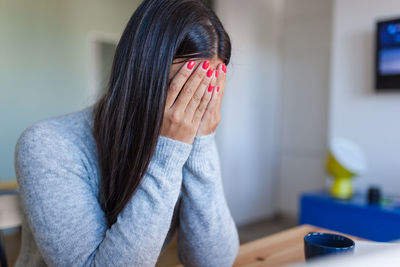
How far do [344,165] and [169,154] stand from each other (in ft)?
5.08

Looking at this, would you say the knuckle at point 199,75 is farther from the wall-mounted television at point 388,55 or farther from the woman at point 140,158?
the wall-mounted television at point 388,55

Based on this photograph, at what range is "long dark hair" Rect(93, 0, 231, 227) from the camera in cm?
63

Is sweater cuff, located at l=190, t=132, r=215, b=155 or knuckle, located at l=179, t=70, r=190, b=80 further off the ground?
knuckle, located at l=179, t=70, r=190, b=80

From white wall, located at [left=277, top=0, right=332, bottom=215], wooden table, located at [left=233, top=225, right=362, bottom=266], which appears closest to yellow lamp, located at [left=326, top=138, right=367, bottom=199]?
white wall, located at [left=277, top=0, right=332, bottom=215]

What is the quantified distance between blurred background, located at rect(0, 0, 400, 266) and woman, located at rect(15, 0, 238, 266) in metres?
1.83

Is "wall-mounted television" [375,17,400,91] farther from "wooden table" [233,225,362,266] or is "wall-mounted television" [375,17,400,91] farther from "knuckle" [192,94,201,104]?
"knuckle" [192,94,201,104]

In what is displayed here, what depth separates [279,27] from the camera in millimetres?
3279

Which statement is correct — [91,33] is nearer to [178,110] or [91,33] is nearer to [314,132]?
[314,132]

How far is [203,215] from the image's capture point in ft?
2.36

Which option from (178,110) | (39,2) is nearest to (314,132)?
(39,2)

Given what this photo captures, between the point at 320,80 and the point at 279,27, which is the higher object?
the point at 279,27

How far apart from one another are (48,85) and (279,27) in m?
2.00

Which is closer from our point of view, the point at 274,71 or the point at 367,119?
the point at 367,119

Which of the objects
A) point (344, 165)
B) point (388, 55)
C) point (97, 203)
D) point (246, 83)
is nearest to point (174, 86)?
point (97, 203)
